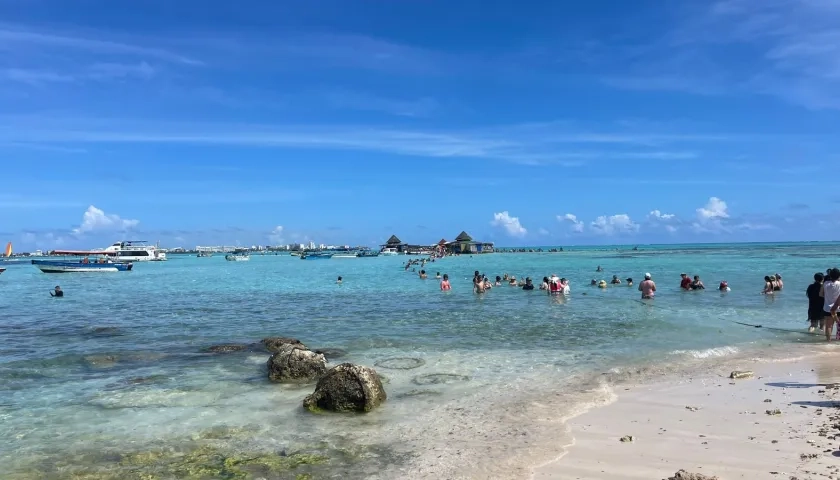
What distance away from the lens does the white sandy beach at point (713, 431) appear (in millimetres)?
5828

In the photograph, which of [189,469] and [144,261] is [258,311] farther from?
[144,261]

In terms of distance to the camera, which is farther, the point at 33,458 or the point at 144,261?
the point at 144,261

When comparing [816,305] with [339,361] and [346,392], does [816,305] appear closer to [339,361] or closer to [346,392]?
[339,361]

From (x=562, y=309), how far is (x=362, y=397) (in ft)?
48.4

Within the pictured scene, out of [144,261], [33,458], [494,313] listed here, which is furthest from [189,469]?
[144,261]

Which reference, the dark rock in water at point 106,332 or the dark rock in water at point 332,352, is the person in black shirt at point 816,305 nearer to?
the dark rock in water at point 332,352

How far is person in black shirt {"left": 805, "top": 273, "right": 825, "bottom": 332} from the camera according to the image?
14.6m

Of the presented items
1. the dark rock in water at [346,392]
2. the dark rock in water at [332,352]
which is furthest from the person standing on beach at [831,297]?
the dark rock in water at [332,352]

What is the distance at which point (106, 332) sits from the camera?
17922 mm

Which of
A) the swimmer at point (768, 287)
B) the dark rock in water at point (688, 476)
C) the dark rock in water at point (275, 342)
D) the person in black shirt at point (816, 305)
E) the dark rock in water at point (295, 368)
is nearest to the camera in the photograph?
the dark rock in water at point (688, 476)

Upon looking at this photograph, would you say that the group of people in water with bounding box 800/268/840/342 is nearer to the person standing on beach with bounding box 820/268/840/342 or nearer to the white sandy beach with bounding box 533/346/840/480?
the person standing on beach with bounding box 820/268/840/342

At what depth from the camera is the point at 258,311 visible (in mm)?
23484

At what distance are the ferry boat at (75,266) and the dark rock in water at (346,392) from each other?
60.1 meters

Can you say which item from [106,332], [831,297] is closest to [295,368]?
[106,332]
